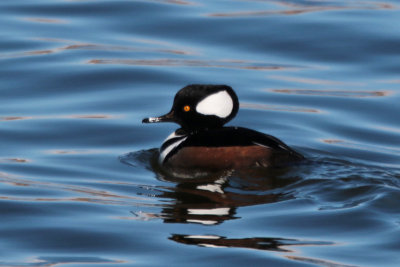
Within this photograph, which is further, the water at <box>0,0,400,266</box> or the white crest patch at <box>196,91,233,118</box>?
the white crest patch at <box>196,91,233,118</box>

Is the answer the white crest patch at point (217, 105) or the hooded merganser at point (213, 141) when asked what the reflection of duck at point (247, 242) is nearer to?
the hooded merganser at point (213, 141)

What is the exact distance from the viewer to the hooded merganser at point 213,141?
8.89 meters

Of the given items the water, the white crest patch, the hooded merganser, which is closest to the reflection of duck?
the water

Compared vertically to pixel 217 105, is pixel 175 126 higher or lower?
higher

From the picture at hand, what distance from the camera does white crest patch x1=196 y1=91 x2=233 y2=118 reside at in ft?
30.7

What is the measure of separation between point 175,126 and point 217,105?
1834 millimetres

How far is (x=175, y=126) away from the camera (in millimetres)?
11164

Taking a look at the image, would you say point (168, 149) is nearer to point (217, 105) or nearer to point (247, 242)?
point (217, 105)

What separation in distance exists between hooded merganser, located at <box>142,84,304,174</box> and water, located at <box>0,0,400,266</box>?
184 millimetres

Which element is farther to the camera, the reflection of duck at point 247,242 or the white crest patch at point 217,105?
the white crest patch at point 217,105

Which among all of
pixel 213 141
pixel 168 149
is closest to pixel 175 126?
pixel 168 149

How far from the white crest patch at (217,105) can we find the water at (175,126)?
30.7 inches

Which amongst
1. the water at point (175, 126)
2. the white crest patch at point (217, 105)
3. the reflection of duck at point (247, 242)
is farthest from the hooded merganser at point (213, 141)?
the reflection of duck at point (247, 242)

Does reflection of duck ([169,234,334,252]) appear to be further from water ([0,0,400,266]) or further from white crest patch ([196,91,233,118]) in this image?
white crest patch ([196,91,233,118])
